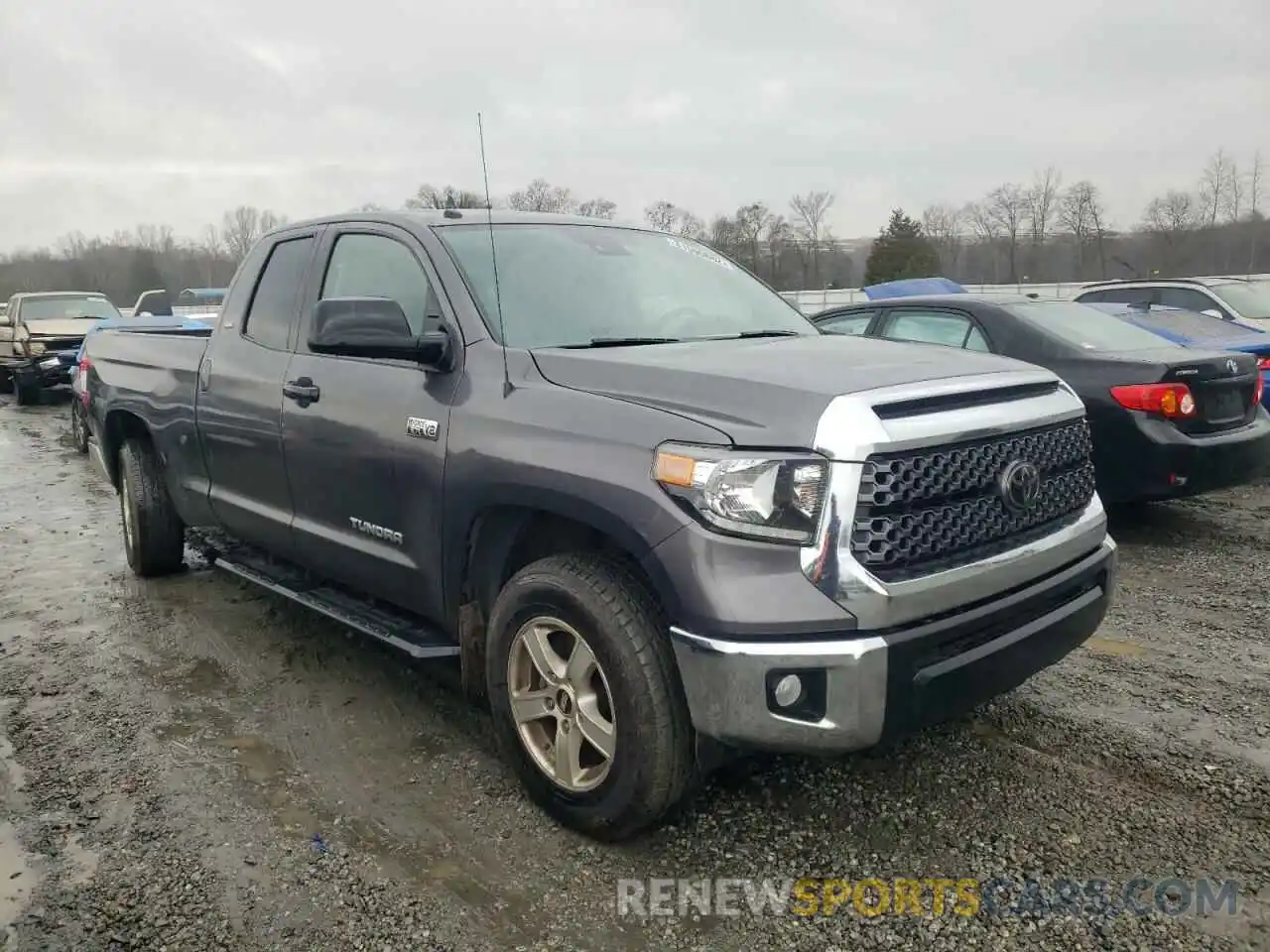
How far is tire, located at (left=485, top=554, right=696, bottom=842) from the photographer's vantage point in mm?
2617

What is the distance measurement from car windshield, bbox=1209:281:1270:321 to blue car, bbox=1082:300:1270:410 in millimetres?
2738

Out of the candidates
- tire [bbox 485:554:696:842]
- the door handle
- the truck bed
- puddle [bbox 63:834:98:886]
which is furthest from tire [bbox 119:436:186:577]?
tire [bbox 485:554:696:842]

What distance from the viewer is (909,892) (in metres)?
2.65

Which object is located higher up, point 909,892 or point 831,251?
point 831,251

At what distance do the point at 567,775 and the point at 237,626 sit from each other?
2719mm

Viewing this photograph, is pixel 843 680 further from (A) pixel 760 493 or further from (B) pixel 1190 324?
(B) pixel 1190 324

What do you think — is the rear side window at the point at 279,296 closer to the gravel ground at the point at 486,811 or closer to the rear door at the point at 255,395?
the rear door at the point at 255,395

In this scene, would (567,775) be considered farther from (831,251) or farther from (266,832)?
(831,251)

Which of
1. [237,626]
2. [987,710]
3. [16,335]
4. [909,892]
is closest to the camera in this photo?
[909,892]

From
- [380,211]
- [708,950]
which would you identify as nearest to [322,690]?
[380,211]

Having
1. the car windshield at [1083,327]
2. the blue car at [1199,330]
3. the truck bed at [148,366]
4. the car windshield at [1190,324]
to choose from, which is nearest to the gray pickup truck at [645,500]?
the truck bed at [148,366]

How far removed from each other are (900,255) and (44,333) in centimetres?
4474

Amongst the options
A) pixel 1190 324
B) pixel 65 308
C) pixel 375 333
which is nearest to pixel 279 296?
pixel 375 333

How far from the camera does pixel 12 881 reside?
280 centimetres
